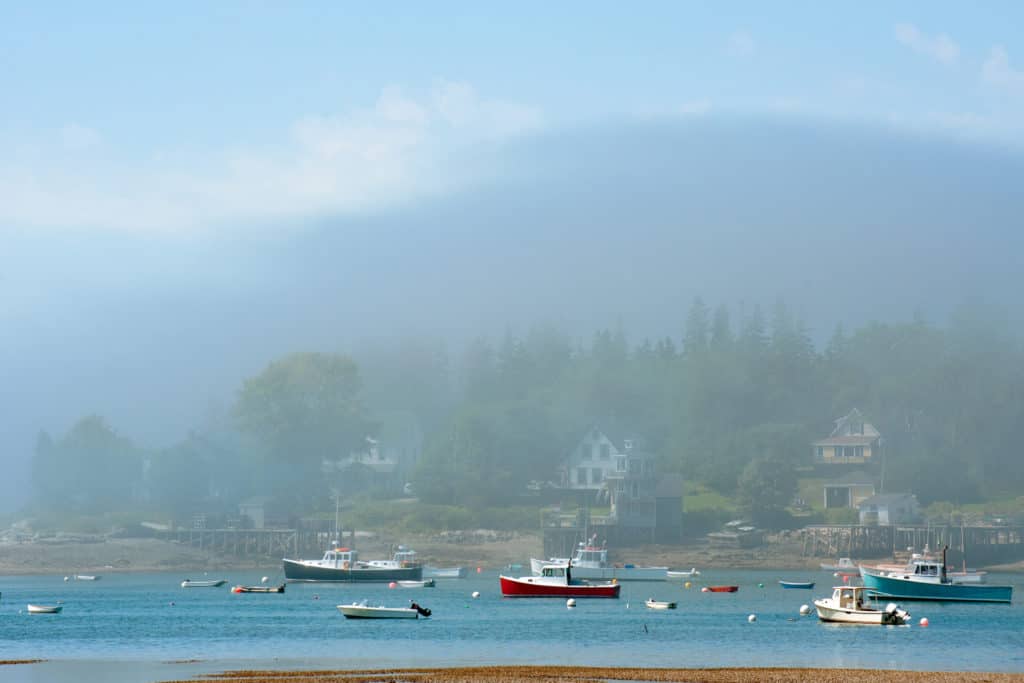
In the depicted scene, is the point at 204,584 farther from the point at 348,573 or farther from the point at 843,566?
the point at 843,566

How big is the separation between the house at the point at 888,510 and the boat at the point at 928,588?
243 ft

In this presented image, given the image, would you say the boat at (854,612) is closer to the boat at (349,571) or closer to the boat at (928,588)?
the boat at (928,588)

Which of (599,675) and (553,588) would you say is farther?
(553,588)

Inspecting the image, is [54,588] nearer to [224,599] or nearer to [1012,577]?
[224,599]

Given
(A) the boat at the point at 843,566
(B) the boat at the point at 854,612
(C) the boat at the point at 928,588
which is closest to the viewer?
(B) the boat at the point at 854,612

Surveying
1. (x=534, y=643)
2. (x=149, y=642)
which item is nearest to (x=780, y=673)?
(x=534, y=643)

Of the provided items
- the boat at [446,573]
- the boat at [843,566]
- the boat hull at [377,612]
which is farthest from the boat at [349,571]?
the boat at [843,566]

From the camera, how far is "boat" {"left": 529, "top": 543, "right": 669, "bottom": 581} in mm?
148000

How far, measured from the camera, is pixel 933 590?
359 ft

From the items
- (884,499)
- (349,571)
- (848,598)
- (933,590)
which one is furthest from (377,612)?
(884,499)

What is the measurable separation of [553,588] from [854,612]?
38.4 m

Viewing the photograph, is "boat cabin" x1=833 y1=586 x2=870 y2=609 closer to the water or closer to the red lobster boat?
the water

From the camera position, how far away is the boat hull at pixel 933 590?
10944 centimetres

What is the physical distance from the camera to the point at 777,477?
631 feet
